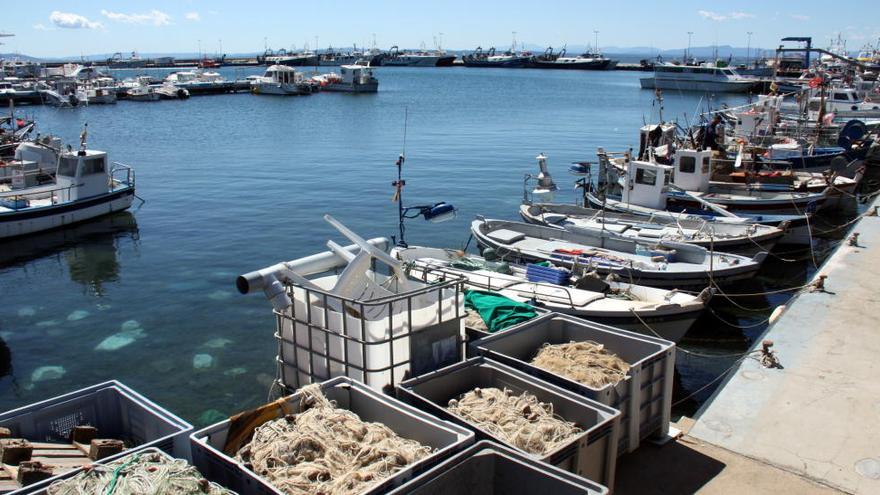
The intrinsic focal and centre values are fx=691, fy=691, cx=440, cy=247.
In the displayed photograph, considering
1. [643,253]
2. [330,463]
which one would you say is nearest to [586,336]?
[330,463]

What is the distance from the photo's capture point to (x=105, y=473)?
5547 mm

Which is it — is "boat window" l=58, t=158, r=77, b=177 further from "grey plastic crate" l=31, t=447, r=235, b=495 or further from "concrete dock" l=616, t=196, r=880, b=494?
"concrete dock" l=616, t=196, r=880, b=494

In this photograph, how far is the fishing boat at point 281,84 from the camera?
309 ft

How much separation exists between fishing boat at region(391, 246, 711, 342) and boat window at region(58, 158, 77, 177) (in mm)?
19352

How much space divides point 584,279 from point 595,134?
144 feet

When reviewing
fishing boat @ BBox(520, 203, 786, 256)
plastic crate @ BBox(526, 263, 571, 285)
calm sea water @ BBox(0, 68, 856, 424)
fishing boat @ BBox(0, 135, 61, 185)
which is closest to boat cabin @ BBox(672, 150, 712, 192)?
fishing boat @ BBox(520, 203, 786, 256)

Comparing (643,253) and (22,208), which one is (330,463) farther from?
(22,208)

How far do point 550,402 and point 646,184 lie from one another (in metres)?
19.4

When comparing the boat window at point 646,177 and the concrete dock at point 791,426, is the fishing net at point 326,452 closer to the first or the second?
the concrete dock at point 791,426

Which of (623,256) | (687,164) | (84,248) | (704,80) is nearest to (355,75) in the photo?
(704,80)

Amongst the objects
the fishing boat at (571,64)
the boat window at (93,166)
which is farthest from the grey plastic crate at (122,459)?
the fishing boat at (571,64)

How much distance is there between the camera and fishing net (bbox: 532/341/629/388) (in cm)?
820

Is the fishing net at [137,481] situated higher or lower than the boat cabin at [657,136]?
lower

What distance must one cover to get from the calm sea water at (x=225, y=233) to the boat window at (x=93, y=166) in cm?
225
